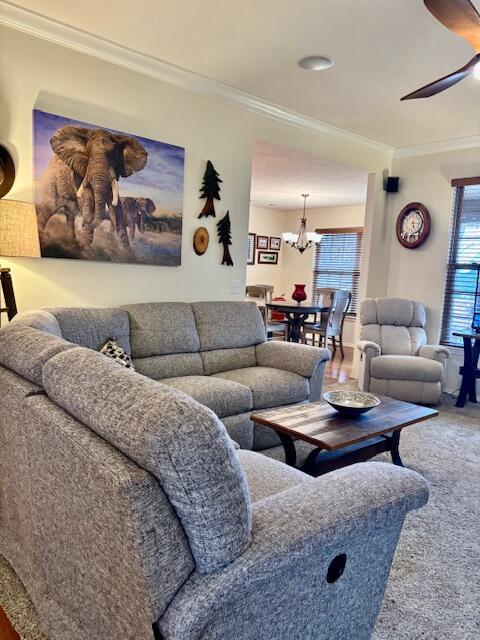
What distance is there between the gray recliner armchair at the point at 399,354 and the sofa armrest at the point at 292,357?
117 centimetres

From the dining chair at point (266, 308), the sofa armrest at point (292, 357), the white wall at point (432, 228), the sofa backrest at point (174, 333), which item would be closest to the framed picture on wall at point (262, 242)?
the dining chair at point (266, 308)

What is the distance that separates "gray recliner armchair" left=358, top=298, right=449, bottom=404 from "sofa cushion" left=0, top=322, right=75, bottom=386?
11.3 ft

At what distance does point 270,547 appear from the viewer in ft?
3.42

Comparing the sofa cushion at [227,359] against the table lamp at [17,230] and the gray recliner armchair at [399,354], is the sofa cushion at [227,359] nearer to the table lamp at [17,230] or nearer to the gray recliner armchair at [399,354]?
the gray recliner armchair at [399,354]

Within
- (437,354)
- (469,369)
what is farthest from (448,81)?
(469,369)

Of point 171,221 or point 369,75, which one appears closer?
point 369,75

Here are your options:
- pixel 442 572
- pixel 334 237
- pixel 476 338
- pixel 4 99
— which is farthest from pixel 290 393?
pixel 334 237

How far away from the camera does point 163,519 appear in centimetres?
93

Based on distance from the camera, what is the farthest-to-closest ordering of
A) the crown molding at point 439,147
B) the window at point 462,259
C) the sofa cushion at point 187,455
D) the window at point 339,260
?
the window at point 339,260
the window at point 462,259
the crown molding at point 439,147
the sofa cushion at point 187,455

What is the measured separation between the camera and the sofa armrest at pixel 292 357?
338 cm

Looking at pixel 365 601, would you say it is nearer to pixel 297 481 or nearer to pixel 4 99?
pixel 297 481

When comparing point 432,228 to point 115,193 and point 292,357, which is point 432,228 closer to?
point 292,357

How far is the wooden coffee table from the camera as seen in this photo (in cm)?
230

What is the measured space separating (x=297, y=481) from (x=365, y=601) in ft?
1.44
